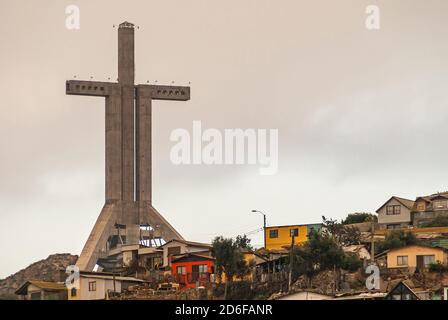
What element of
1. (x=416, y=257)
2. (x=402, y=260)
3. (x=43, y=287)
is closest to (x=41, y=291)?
(x=43, y=287)

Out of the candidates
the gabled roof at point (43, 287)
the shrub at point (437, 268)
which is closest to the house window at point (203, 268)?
the gabled roof at point (43, 287)

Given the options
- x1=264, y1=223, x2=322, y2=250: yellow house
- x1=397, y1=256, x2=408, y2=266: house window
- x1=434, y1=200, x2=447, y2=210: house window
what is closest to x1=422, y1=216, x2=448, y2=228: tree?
x1=434, y1=200, x2=447, y2=210: house window

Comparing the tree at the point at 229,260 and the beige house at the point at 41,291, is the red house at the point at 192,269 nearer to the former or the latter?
the tree at the point at 229,260

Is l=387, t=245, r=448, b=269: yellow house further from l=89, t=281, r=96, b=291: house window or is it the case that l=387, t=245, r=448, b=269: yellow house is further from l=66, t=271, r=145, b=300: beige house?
l=89, t=281, r=96, b=291: house window

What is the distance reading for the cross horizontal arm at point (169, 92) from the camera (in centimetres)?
12288

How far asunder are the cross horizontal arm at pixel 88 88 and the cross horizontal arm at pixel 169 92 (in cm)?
335

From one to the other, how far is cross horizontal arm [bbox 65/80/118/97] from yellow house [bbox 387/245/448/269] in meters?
34.3

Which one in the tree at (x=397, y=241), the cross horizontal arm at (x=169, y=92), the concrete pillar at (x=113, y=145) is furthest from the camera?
the cross horizontal arm at (x=169, y=92)

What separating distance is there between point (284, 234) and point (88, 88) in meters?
21.3

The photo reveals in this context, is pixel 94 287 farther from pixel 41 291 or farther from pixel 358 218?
pixel 358 218

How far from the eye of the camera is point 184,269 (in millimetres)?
102938

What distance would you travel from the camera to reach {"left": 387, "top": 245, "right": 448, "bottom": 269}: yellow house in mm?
98375
